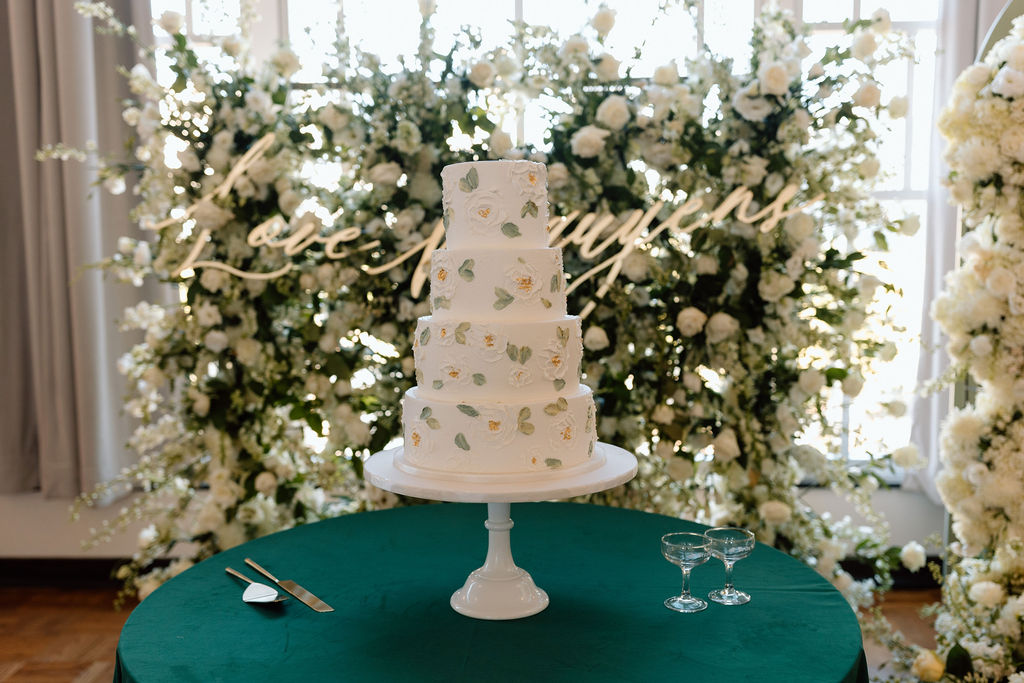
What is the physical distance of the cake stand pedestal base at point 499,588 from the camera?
60.2 inches

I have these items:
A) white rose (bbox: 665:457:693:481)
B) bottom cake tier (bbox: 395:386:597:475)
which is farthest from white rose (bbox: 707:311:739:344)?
bottom cake tier (bbox: 395:386:597:475)

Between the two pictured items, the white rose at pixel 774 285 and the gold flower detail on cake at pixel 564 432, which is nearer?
the gold flower detail on cake at pixel 564 432

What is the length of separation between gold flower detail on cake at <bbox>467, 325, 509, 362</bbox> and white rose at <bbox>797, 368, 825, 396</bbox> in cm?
124

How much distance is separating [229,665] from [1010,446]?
6.30 ft

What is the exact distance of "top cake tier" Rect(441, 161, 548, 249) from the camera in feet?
5.16

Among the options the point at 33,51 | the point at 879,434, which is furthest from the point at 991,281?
the point at 33,51

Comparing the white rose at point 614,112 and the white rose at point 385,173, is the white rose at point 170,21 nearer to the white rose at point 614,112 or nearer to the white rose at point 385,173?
the white rose at point 385,173

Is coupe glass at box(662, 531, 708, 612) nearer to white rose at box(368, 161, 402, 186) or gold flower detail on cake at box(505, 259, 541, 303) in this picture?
gold flower detail on cake at box(505, 259, 541, 303)

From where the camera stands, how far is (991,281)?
220cm

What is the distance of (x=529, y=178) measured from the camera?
5.21ft

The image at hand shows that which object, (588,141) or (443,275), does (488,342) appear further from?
(588,141)

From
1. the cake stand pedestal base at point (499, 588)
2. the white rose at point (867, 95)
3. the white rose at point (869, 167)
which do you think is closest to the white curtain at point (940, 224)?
the white rose at point (869, 167)

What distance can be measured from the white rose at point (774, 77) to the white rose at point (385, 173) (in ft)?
3.32

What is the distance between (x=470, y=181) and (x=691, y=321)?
3.48 ft
